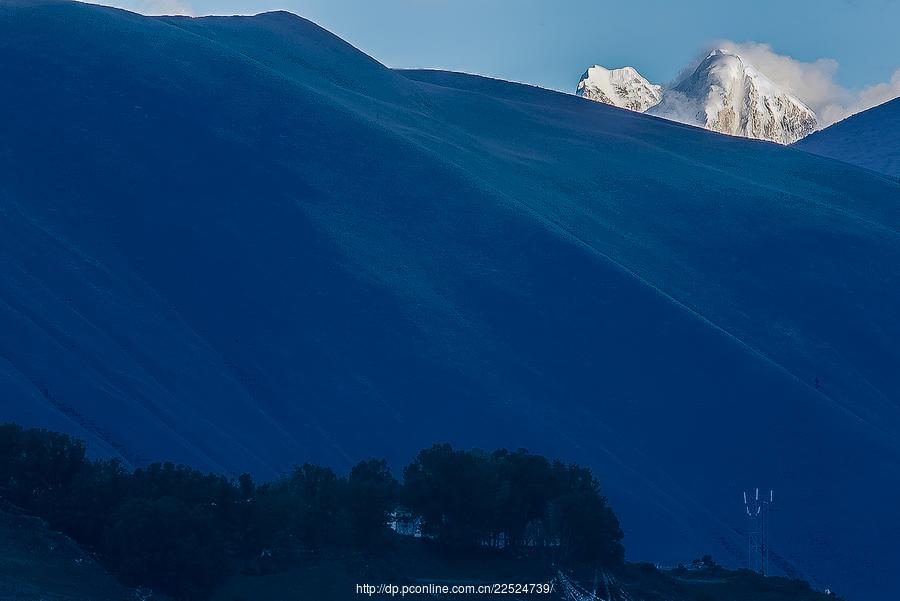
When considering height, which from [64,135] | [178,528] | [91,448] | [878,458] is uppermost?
[64,135]

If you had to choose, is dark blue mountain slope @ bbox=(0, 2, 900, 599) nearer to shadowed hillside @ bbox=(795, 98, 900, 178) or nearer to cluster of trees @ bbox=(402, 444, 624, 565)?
cluster of trees @ bbox=(402, 444, 624, 565)

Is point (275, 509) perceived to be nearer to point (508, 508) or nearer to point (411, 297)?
point (508, 508)

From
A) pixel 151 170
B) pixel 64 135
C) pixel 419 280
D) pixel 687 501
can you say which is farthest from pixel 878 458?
pixel 64 135

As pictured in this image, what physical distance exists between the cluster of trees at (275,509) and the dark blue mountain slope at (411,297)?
1457cm

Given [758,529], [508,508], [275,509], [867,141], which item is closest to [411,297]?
[758,529]

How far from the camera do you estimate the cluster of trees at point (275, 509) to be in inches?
1209

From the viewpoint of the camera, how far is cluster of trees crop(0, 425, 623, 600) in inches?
1209

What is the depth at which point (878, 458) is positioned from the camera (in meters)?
65.1

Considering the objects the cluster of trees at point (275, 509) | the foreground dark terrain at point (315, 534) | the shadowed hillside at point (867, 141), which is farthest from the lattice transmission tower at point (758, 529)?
the shadowed hillside at point (867, 141)

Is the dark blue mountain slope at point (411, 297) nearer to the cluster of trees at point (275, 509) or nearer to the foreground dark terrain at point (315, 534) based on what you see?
the cluster of trees at point (275, 509)

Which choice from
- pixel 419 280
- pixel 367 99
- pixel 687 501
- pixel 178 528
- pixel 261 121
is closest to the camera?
pixel 178 528

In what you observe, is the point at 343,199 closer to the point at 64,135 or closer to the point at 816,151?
the point at 64,135

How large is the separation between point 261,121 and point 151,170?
33.4ft

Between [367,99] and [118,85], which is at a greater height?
[367,99]
